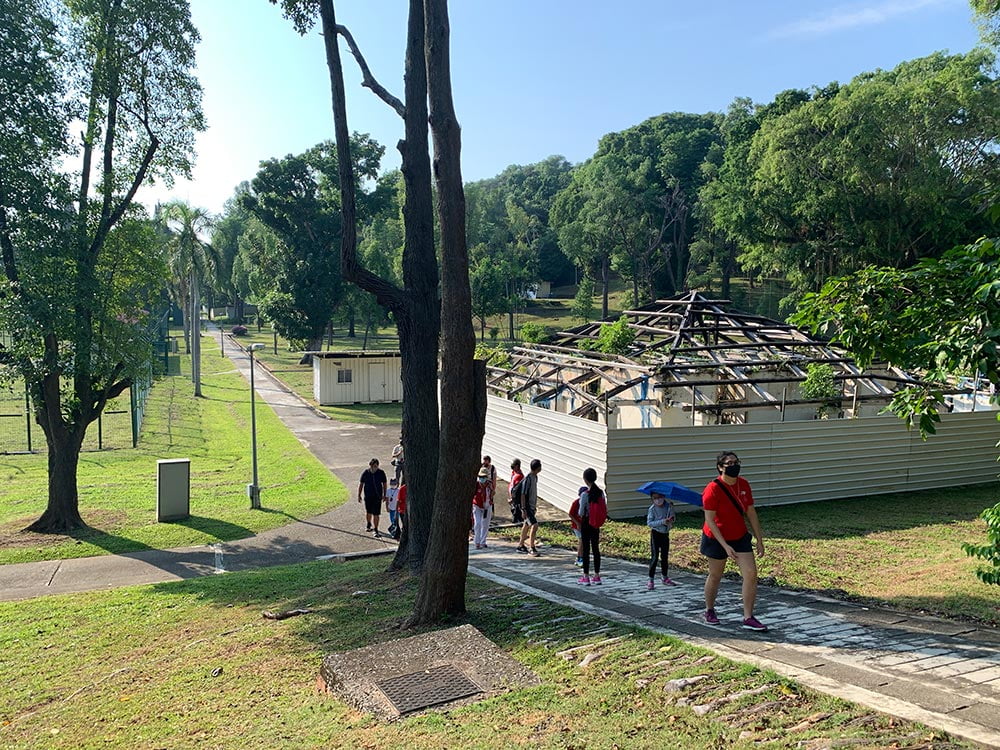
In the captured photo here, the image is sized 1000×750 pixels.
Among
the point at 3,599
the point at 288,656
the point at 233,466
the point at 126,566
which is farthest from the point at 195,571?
the point at 233,466

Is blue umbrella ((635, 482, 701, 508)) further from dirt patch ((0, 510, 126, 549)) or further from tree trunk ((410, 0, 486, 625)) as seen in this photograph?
dirt patch ((0, 510, 126, 549))

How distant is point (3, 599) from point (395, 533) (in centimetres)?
635

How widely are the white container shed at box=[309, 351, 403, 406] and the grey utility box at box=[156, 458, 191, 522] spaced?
17873 mm

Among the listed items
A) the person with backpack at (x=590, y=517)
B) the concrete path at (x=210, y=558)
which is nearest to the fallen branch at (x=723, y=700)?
the person with backpack at (x=590, y=517)

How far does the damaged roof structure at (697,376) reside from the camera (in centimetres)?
1595

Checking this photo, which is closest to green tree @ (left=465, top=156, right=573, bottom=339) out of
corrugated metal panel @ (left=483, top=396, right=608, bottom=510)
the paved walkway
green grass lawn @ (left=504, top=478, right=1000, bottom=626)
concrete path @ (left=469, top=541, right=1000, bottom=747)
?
corrugated metal panel @ (left=483, top=396, right=608, bottom=510)

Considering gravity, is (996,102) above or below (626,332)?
above

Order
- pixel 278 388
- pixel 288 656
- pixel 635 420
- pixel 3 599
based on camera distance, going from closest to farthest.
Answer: pixel 288 656
pixel 3 599
pixel 635 420
pixel 278 388

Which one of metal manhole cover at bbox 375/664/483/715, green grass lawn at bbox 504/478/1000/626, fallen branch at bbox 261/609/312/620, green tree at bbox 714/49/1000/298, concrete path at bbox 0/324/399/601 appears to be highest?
green tree at bbox 714/49/1000/298

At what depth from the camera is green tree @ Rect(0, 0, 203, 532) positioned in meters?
14.1

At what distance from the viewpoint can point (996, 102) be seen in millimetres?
30484

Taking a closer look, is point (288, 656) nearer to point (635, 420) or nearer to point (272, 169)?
point (635, 420)

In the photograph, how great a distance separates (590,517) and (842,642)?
365cm

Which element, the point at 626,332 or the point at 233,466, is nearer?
the point at 626,332
